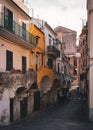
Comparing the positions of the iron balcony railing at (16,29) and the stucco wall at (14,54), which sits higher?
the iron balcony railing at (16,29)

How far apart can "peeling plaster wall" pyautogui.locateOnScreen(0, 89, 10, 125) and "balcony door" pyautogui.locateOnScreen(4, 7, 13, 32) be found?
493 cm

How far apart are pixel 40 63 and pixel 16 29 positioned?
10856 millimetres

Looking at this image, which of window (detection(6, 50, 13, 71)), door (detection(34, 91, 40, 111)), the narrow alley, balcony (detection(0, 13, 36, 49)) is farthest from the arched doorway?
window (detection(6, 50, 13, 71))

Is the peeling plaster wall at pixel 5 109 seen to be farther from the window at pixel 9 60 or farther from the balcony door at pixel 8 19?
the balcony door at pixel 8 19

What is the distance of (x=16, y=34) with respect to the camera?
90.6 ft

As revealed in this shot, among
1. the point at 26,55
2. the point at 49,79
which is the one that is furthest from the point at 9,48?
the point at 49,79

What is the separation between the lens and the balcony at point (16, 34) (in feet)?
81.6

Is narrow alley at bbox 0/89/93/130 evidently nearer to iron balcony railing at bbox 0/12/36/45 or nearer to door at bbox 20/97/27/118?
door at bbox 20/97/27/118

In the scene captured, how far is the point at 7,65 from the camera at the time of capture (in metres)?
26.7

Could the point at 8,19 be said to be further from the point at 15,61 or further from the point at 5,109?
the point at 5,109

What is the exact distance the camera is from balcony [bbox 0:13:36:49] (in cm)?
2486

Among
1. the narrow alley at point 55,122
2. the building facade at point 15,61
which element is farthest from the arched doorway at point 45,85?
the narrow alley at point 55,122

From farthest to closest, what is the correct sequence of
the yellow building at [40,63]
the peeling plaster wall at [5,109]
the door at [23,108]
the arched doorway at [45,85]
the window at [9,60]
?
the arched doorway at [45,85], the yellow building at [40,63], the door at [23,108], the window at [9,60], the peeling plaster wall at [5,109]

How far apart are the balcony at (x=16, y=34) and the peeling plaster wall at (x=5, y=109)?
172 inches
